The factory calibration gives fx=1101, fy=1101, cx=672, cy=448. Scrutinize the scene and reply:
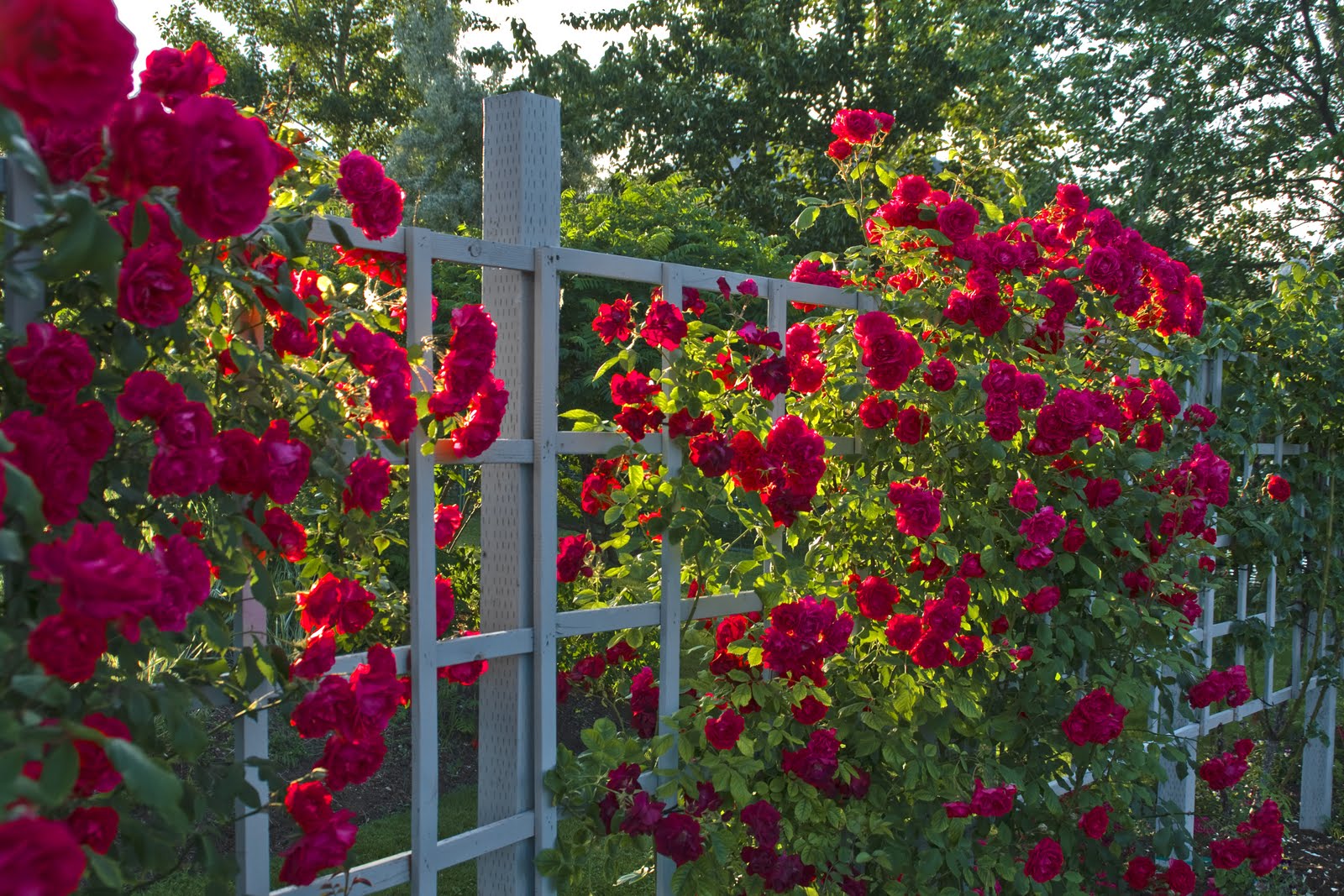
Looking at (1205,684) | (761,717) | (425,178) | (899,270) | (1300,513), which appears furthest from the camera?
(425,178)

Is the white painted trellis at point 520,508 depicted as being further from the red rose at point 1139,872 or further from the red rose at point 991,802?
the red rose at point 1139,872

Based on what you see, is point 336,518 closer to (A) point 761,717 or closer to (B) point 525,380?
(B) point 525,380

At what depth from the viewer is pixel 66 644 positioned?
1035 millimetres

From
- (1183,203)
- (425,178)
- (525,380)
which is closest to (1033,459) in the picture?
(525,380)

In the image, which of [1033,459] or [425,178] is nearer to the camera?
[1033,459]

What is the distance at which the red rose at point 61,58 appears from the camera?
0.81m

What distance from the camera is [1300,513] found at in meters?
4.22

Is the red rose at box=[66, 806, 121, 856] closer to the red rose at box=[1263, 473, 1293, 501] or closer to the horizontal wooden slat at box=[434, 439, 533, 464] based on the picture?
the horizontal wooden slat at box=[434, 439, 533, 464]

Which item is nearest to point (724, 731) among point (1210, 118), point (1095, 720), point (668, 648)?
point (668, 648)

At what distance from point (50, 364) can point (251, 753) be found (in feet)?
2.19

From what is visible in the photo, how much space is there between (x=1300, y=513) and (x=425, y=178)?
1312 centimetres

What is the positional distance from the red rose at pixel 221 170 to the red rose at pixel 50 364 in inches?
8.6

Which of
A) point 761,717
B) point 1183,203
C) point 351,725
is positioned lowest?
point 761,717

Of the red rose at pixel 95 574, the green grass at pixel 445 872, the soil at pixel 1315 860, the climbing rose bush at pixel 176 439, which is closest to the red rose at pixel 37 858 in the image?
the climbing rose bush at pixel 176 439
